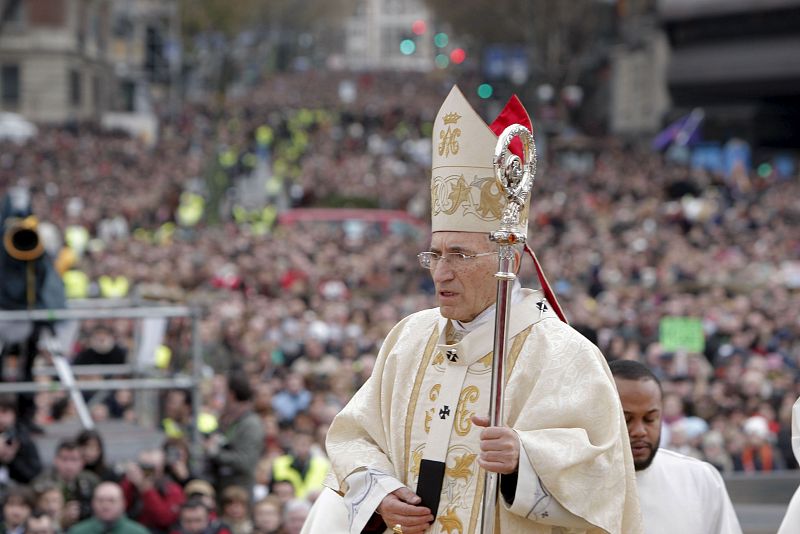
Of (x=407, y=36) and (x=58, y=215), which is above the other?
(x=407, y=36)

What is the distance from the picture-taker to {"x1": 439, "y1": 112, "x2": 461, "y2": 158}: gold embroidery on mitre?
14.9ft

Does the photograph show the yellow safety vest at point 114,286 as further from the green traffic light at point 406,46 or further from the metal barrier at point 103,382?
the green traffic light at point 406,46

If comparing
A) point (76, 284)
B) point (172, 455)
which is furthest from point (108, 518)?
point (76, 284)

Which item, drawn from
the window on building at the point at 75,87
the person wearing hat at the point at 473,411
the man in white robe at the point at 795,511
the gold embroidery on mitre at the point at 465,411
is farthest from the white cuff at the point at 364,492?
the window on building at the point at 75,87

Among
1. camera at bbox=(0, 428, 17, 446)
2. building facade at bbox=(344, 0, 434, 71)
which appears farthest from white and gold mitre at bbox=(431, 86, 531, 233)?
building facade at bbox=(344, 0, 434, 71)

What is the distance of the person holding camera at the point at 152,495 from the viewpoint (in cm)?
880

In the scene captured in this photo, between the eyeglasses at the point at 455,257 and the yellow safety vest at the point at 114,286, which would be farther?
the yellow safety vest at the point at 114,286

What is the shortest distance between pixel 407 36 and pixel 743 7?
15.4 meters

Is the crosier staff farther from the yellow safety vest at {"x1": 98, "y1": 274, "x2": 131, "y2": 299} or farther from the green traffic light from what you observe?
the green traffic light


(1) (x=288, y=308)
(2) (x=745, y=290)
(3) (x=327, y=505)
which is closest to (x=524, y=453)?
(3) (x=327, y=505)

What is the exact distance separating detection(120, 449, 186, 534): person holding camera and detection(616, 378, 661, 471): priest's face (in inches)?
176

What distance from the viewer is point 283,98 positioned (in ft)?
221

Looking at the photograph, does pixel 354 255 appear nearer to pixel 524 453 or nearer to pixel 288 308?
pixel 288 308

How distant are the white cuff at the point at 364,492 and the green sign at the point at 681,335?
1098 cm
